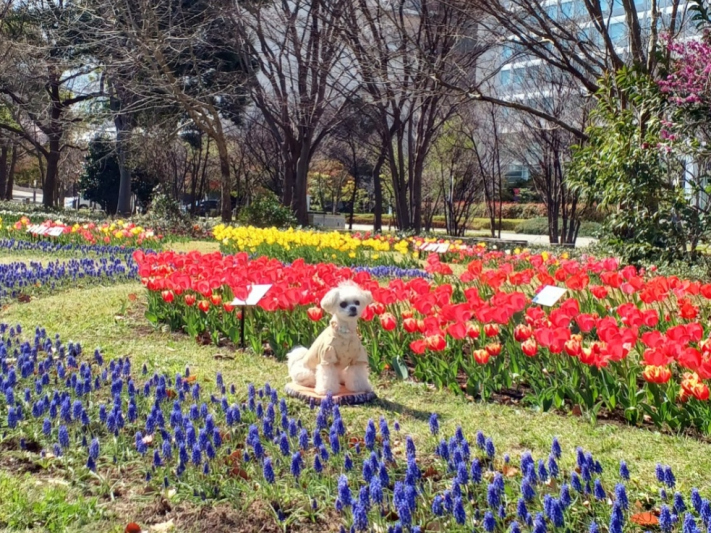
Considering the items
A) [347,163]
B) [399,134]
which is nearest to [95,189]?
[347,163]

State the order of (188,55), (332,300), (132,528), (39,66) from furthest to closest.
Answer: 1. (39,66)
2. (188,55)
3. (332,300)
4. (132,528)

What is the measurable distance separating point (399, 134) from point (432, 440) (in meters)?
18.8

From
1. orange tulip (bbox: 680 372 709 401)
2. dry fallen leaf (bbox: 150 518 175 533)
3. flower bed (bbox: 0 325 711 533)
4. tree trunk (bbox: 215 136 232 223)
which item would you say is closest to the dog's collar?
flower bed (bbox: 0 325 711 533)

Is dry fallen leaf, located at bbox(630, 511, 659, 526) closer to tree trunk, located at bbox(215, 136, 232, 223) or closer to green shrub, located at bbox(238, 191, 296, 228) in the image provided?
green shrub, located at bbox(238, 191, 296, 228)

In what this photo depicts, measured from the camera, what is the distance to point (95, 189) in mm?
36125

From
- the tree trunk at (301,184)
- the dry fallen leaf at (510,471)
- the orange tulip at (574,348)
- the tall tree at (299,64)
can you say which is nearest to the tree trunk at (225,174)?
the tall tree at (299,64)

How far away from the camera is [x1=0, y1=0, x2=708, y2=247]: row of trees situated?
1433 centimetres

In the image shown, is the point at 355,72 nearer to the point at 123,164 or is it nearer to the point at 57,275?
the point at 123,164

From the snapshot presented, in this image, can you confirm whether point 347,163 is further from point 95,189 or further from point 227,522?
point 227,522

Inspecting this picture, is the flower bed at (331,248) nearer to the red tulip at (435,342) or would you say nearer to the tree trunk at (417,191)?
the red tulip at (435,342)

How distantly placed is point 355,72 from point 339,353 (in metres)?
20.8

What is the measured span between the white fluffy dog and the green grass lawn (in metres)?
0.20

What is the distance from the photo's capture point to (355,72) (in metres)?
24.1

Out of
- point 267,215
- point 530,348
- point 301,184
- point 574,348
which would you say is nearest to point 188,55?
point 301,184
